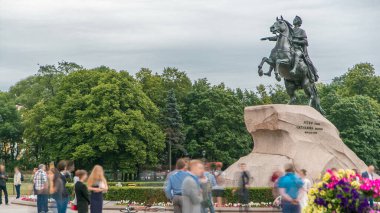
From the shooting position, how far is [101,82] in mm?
61062

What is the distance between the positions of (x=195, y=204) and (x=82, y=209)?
4.59 metres

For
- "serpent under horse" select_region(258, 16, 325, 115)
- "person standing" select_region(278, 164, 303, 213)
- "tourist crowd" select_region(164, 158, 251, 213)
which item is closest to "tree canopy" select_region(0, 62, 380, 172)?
"serpent under horse" select_region(258, 16, 325, 115)

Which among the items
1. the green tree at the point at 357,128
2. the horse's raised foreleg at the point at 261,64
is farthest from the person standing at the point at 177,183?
the green tree at the point at 357,128

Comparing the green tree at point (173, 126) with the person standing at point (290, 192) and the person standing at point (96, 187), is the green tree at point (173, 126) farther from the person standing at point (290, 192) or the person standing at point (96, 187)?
the person standing at point (290, 192)

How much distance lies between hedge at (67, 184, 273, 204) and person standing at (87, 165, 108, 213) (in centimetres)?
1097

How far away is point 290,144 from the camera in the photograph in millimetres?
27812

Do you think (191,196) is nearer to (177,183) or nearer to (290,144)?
(177,183)

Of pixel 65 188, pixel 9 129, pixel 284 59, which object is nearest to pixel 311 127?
pixel 284 59

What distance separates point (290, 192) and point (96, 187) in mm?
4133

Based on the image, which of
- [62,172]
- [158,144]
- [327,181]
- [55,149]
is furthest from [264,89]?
[327,181]

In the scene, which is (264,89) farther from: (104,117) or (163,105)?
(104,117)

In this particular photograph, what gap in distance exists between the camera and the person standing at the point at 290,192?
1380 cm

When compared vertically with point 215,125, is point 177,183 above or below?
below

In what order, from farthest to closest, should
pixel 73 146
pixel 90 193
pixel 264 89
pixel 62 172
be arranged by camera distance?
1. pixel 264 89
2. pixel 73 146
3. pixel 62 172
4. pixel 90 193
